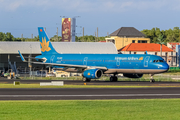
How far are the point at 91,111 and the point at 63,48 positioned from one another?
75058 millimetres

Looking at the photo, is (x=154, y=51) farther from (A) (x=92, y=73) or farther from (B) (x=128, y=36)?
(A) (x=92, y=73)

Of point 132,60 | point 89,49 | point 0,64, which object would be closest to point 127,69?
point 132,60

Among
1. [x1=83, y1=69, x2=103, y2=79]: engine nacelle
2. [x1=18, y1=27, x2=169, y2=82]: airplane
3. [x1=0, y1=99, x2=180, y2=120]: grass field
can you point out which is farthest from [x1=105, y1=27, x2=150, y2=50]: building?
[x1=0, y1=99, x2=180, y2=120]: grass field

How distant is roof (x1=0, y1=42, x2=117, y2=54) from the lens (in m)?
90.7

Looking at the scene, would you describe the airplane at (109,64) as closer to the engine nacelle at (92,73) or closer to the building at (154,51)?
the engine nacelle at (92,73)

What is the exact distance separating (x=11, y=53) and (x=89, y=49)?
21.4 metres

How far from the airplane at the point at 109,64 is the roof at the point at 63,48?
1367 inches

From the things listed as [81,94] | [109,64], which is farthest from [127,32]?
[81,94]

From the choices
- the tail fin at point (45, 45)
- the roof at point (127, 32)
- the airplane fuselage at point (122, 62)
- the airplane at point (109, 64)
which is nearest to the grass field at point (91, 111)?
the airplane fuselage at point (122, 62)

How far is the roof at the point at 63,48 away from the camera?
90.7 meters

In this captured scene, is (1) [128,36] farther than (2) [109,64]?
Yes

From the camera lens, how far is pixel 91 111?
19.6 m

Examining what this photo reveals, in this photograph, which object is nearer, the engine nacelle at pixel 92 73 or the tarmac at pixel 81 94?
the tarmac at pixel 81 94

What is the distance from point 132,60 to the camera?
49.8 m
